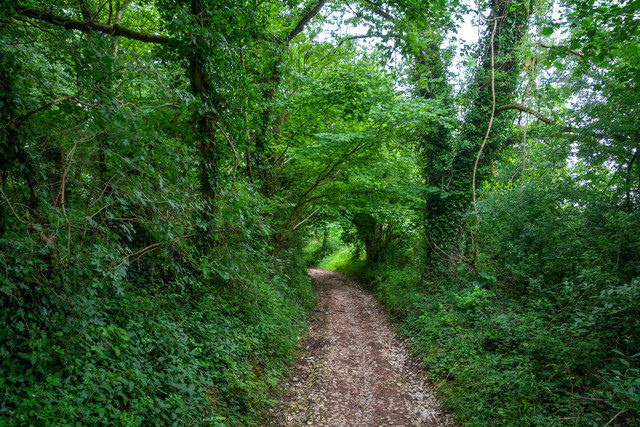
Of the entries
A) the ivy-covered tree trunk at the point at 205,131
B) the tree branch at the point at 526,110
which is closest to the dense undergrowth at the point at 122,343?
the ivy-covered tree trunk at the point at 205,131

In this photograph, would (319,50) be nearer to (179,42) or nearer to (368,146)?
(368,146)

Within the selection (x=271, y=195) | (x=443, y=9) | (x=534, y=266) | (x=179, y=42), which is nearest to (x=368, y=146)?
(x=271, y=195)

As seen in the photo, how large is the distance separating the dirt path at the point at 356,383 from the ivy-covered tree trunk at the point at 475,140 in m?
3.43

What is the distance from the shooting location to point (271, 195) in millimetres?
9758

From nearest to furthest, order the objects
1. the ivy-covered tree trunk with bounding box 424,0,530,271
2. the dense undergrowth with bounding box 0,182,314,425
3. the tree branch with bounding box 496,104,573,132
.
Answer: the dense undergrowth with bounding box 0,182,314,425
the tree branch with bounding box 496,104,573,132
the ivy-covered tree trunk with bounding box 424,0,530,271

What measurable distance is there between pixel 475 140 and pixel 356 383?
26.0ft

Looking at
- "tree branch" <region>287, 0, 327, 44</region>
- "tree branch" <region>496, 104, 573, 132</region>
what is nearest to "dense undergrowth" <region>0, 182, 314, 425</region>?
"tree branch" <region>287, 0, 327, 44</region>

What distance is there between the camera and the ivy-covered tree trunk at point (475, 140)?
9.45 m

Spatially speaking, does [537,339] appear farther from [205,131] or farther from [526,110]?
[526,110]

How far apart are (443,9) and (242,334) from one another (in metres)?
6.56

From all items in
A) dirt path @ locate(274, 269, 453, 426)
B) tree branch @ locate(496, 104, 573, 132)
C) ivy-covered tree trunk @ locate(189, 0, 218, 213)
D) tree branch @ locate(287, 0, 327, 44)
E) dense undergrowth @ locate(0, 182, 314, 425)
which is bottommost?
dirt path @ locate(274, 269, 453, 426)

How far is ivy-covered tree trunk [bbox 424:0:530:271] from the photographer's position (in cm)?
945

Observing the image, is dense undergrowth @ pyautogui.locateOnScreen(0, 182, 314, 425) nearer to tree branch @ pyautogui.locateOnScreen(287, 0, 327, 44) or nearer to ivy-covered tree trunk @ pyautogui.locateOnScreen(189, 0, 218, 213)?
ivy-covered tree trunk @ pyautogui.locateOnScreen(189, 0, 218, 213)

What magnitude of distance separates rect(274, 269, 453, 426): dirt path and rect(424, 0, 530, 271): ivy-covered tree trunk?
343 cm
